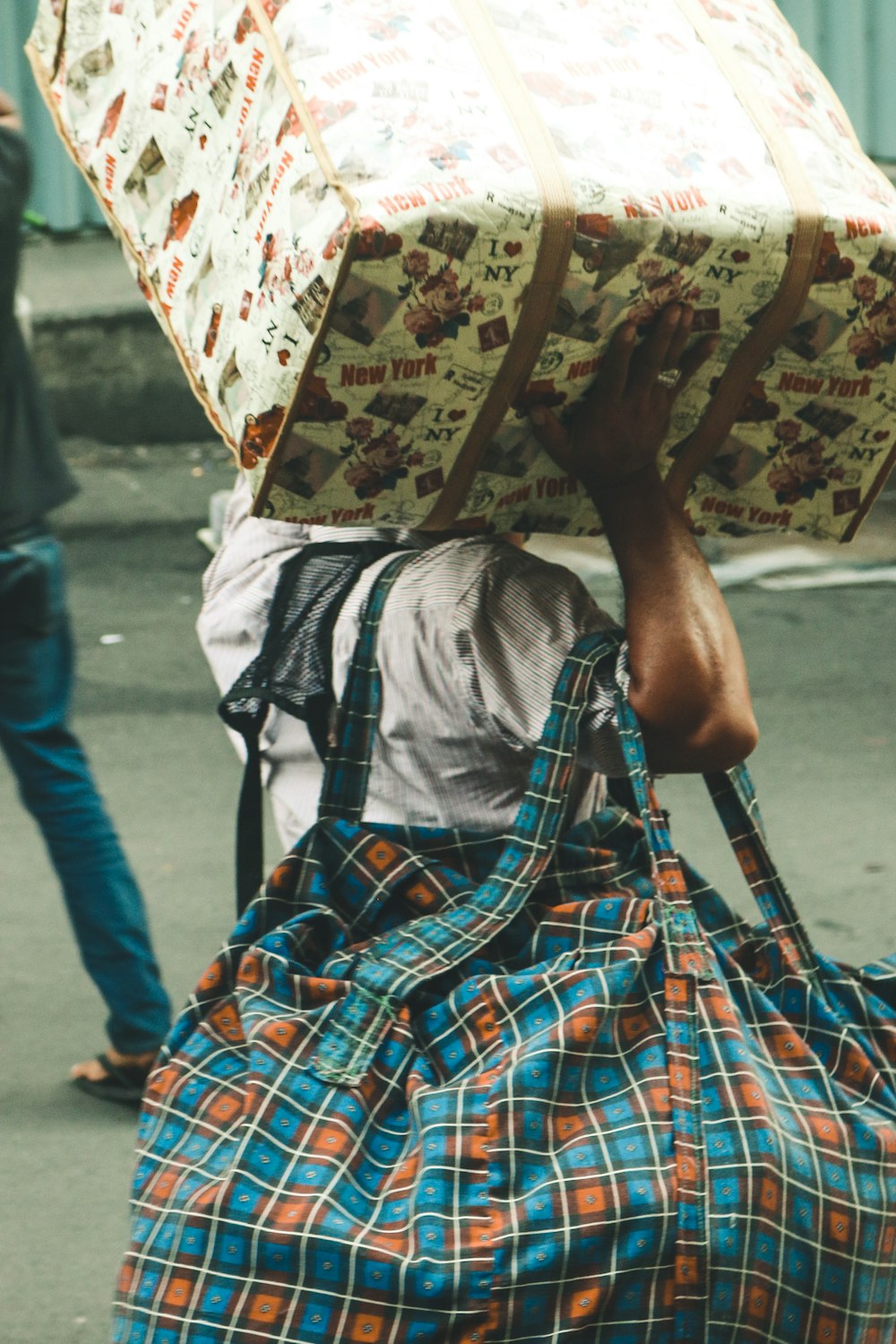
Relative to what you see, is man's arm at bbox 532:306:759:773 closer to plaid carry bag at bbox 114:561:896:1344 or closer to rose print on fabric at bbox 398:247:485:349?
plaid carry bag at bbox 114:561:896:1344

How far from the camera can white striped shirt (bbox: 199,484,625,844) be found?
66.4 inches

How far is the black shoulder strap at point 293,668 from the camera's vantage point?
5.85ft

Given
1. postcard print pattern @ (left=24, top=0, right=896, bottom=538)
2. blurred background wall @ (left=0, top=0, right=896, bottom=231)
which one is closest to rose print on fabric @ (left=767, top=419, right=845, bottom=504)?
postcard print pattern @ (left=24, top=0, right=896, bottom=538)

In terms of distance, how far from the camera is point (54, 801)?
323 cm

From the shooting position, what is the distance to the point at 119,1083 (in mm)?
3395

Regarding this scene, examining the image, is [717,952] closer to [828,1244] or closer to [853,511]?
[828,1244]

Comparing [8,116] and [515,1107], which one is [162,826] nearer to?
[8,116]

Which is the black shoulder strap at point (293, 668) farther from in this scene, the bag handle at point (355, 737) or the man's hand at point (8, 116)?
the man's hand at point (8, 116)

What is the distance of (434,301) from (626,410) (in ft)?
0.84

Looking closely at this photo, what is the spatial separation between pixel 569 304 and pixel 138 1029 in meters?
2.15

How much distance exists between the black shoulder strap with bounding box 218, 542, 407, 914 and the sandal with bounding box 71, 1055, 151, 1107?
64.1 inches

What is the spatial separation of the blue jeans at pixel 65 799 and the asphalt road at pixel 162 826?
283 mm

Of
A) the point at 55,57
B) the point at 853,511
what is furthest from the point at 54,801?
the point at 853,511

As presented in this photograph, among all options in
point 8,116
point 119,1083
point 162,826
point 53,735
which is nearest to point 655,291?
point 8,116
